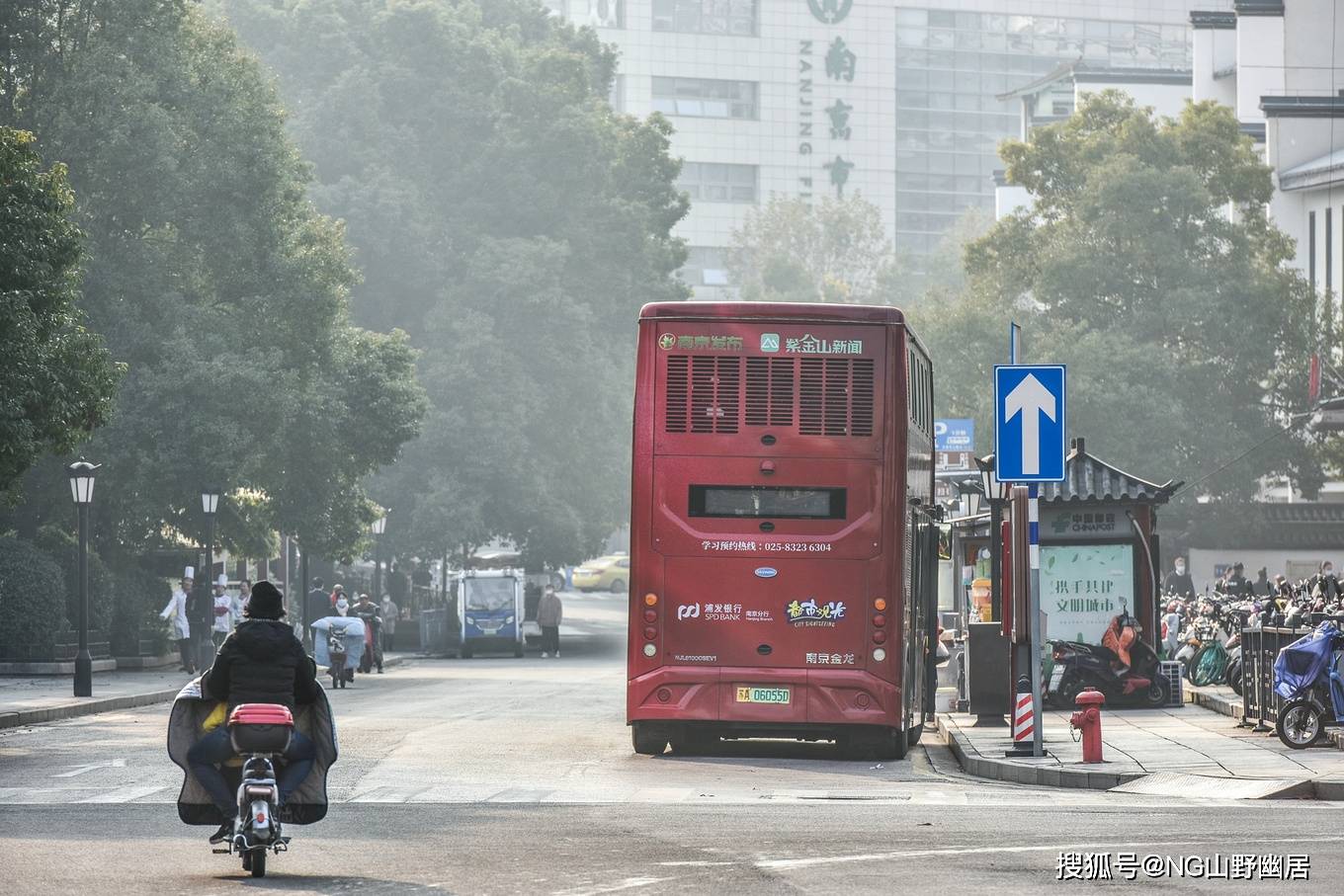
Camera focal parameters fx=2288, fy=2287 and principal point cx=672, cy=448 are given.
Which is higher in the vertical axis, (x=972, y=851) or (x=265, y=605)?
(x=265, y=605)

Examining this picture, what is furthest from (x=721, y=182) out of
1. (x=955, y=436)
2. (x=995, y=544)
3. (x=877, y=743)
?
(x=877, y=743)

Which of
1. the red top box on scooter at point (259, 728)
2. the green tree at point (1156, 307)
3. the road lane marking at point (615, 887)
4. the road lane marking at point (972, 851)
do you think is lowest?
the road lane marking at point (972, 851)

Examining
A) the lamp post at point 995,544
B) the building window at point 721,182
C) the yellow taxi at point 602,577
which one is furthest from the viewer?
the building window at point 721,182

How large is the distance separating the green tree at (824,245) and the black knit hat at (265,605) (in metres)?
118

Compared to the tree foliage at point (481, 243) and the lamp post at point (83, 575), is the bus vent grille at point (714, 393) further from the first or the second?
the tree foliage at point (481, 243)

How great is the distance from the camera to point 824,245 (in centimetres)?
13600

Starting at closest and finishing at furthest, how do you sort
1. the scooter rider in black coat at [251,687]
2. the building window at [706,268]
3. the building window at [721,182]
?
the scooter rider in black coat at [251,687] < the building window at [706,268] < the building window at [721,182]

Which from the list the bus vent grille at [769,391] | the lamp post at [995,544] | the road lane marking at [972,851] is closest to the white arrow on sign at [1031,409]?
the bus vent grille at [769,391]

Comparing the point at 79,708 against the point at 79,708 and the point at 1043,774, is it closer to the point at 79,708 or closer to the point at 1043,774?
the point at 79,708

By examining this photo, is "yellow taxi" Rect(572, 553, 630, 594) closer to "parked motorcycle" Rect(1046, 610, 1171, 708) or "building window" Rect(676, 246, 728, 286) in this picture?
"building window" Rect(676, 246, 728, 286)

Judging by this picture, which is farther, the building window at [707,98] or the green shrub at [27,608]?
the building window at [707,98]

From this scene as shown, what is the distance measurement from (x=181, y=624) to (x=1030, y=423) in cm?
2614

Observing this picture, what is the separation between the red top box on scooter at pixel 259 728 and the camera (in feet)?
40.8

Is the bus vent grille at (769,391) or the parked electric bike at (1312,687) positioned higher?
the bus vent grille at (769,391)
